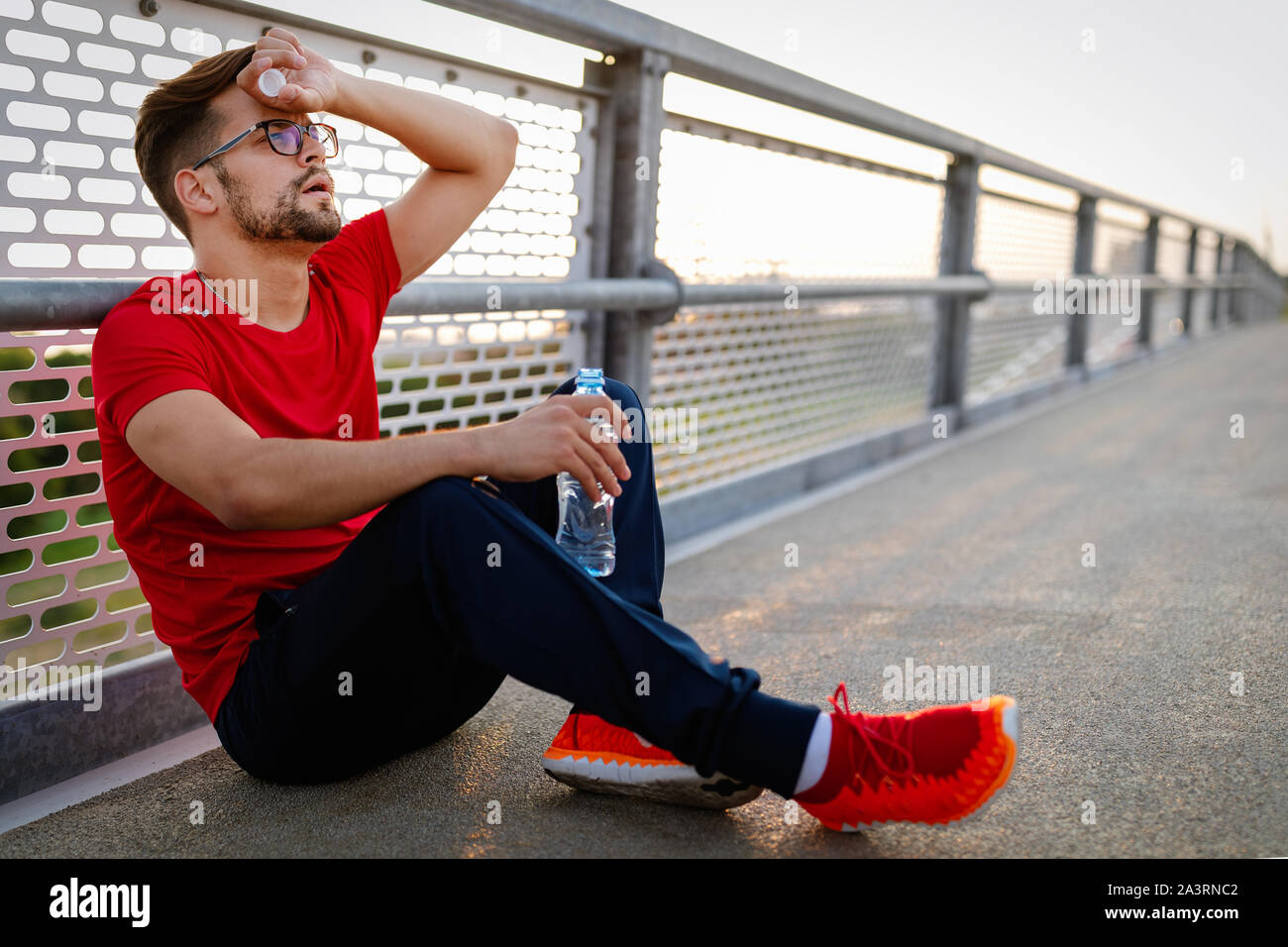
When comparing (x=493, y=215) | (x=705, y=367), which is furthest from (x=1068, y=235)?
(x=493, y=215)

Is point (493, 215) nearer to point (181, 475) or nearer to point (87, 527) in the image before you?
point (87, 527)

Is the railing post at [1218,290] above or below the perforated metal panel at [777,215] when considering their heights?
above

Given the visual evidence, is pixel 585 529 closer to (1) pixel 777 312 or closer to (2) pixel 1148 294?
(1) pixel 777 312

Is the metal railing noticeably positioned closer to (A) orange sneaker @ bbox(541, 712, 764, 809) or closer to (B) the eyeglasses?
(B) the eyeglasses

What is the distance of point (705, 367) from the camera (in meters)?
3.71

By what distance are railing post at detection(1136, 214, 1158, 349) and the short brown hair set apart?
980cm

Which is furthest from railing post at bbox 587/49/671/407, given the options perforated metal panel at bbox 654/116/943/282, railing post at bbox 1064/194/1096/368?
railing post at bbox 1064/194/1096/368

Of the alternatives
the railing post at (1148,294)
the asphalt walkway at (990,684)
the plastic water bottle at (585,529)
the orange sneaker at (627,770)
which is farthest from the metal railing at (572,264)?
the railing post at (1148,294)

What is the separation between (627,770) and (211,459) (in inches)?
29.7

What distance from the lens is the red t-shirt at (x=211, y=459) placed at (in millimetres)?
1469

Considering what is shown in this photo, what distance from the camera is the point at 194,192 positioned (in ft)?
5.70

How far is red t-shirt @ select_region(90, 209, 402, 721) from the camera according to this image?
4.82 ft

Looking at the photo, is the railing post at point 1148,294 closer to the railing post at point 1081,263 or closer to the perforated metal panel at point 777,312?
the railing post at point 1081,263
